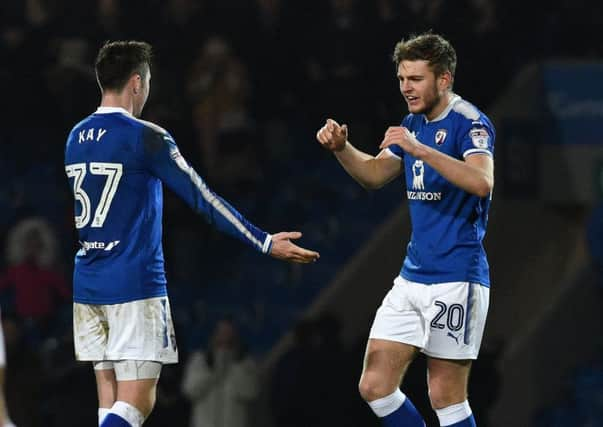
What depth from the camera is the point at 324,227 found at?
13297 mm

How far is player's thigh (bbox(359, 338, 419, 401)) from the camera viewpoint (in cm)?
668

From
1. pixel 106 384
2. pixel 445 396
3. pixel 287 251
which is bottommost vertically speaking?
pixel 445 396

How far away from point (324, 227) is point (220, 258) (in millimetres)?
991

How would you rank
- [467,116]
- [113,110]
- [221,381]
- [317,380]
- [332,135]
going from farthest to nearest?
[221,381] < [317,380] < [332,135] < [467,116] < [113,110]

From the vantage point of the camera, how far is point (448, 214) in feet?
21.8

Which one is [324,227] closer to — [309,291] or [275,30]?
[309,291]

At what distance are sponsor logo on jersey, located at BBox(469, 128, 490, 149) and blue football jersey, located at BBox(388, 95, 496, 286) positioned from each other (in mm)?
30

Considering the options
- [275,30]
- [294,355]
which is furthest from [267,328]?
[275,30]

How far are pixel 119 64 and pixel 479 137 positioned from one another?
1633 millimetres

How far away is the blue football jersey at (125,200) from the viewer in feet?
20.9

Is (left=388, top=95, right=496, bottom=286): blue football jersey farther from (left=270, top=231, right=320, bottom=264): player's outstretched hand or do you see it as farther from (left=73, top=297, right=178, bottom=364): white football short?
(left=73, top=297, right=178, bottom=364): white football short

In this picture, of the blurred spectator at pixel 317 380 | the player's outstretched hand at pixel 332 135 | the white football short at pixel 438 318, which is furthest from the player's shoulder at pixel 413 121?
the blurred spectator at pixel 317 380

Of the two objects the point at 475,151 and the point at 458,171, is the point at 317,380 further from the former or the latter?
the point at 458,171

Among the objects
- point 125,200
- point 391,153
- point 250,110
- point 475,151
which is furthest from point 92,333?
point 250,110
